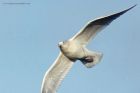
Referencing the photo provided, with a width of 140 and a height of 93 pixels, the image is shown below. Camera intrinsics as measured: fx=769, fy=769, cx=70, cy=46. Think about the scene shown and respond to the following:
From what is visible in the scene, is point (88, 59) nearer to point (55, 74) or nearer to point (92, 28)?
point (92, 28)

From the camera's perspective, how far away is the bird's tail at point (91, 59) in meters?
11.2

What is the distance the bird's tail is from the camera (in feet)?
36.7

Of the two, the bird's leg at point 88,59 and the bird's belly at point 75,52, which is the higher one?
the bird's belly at point 75,52

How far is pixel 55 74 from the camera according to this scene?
467 inches

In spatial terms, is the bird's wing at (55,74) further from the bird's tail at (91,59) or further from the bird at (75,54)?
the bird's tail at (91,59)

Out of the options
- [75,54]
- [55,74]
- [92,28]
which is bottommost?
[55,74]

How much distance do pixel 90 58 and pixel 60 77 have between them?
0.76 meters

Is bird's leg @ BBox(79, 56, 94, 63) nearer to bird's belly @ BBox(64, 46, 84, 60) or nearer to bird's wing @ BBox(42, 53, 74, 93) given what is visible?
bird's belly @ BBox(64, 46, 84, 60)

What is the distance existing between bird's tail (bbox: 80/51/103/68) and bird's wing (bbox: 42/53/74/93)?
1.18 feet

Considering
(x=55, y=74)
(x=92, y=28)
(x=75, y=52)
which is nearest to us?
(x=92, y=28)

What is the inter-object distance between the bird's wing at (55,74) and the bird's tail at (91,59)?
1.18 ft

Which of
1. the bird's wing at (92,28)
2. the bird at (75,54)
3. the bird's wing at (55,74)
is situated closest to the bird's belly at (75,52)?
the bird at (75,54)

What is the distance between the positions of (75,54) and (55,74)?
29.8 inches

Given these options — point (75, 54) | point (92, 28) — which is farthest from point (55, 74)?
point (92, 28)
